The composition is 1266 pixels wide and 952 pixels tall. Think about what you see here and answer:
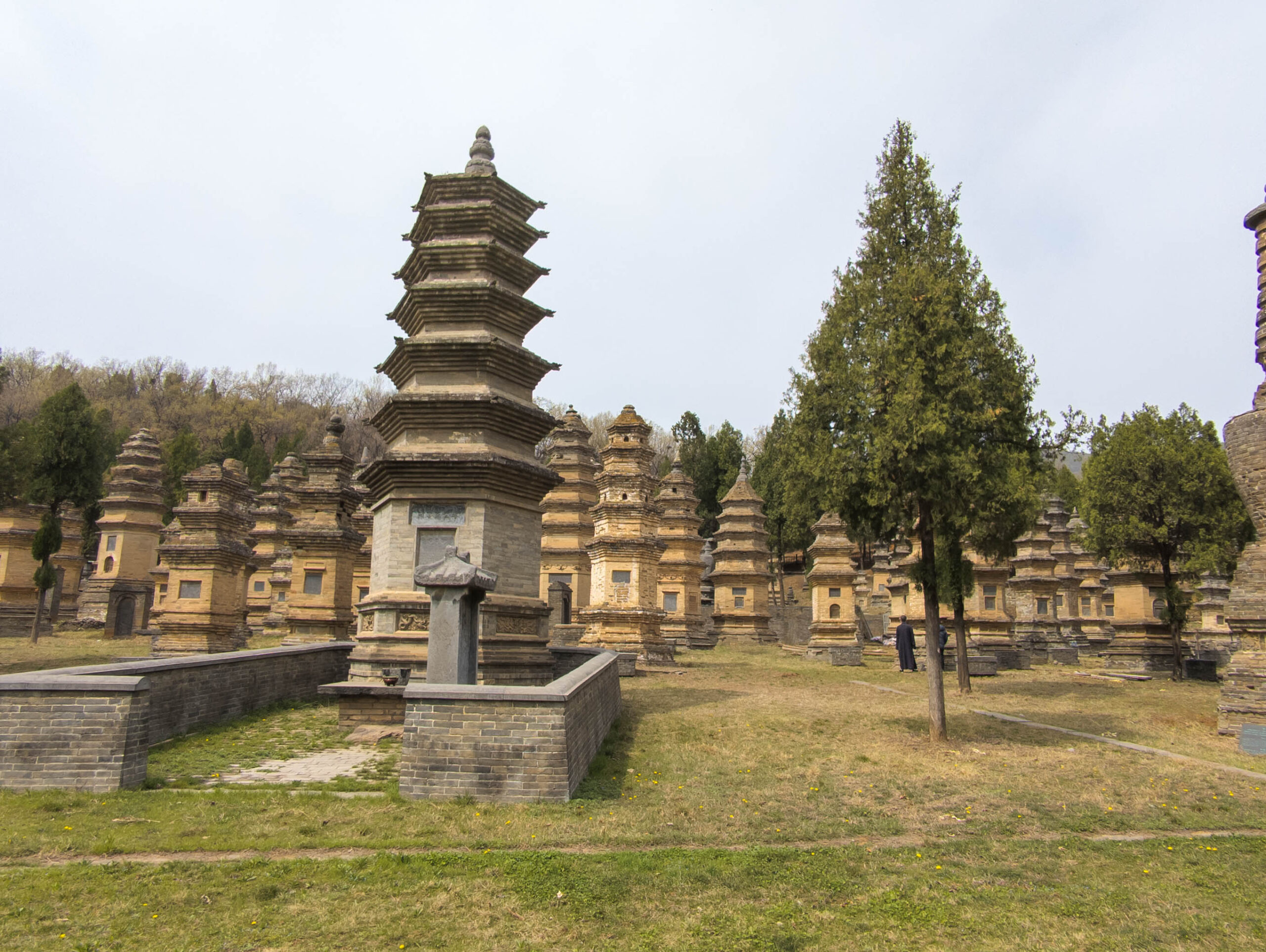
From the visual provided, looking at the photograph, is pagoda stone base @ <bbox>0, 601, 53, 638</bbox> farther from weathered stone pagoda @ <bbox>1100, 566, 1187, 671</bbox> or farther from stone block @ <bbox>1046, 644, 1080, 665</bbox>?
weathered stone pagoda @ <bbox>1100, 566, 1187, 671</bbox>

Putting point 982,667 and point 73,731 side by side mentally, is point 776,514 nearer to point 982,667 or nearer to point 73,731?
point 982,667

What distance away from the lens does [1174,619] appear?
84.4 ft

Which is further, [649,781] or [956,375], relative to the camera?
[956,375]

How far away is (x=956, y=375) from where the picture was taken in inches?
521

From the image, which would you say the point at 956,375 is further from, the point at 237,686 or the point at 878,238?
the point at 237,686

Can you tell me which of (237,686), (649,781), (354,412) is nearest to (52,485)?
(237,686)

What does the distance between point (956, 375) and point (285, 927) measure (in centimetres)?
1165

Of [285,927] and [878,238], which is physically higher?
[878,238]

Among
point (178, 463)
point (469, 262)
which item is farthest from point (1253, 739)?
point (178, 463)

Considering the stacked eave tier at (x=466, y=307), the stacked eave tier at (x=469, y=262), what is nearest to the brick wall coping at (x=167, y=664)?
the stacked eave tier at (x=466, y=307)

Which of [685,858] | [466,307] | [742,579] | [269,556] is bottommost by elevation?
[685,858]

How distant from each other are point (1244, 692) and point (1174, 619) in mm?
12605

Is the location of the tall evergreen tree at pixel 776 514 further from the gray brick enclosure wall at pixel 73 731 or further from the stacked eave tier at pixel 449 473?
the gray brick enclosure wall at pixel 73 731

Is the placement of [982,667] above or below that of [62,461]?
below
